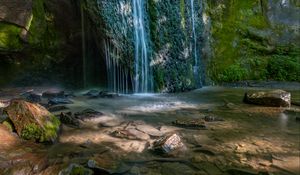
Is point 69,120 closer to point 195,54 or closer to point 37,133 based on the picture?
point 37,133

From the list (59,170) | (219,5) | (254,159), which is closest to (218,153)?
(254,159)

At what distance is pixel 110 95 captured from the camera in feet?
27.3

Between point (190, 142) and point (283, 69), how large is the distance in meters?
7.99

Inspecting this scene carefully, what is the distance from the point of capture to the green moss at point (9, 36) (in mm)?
8555

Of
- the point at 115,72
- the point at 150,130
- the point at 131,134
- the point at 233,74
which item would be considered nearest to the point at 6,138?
the point at 131,134

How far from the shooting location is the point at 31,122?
472 centimetres

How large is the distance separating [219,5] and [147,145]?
8.38 m

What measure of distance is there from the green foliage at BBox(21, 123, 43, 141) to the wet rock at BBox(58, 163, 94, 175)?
3.89 ft

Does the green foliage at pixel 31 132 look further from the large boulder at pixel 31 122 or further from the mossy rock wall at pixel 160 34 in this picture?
the mossy rock wall at pixel 160 34

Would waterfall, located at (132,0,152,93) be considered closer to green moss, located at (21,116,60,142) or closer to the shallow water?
the shallow water

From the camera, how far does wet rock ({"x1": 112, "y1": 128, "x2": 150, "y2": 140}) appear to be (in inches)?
196

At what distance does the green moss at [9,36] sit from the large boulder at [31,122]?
4.09 meters

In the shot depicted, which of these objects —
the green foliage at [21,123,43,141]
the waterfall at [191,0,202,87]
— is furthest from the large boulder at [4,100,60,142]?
the waterfall at [191,0,202,87]

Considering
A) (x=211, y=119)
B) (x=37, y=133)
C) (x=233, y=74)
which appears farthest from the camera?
(x=233, y=74)
